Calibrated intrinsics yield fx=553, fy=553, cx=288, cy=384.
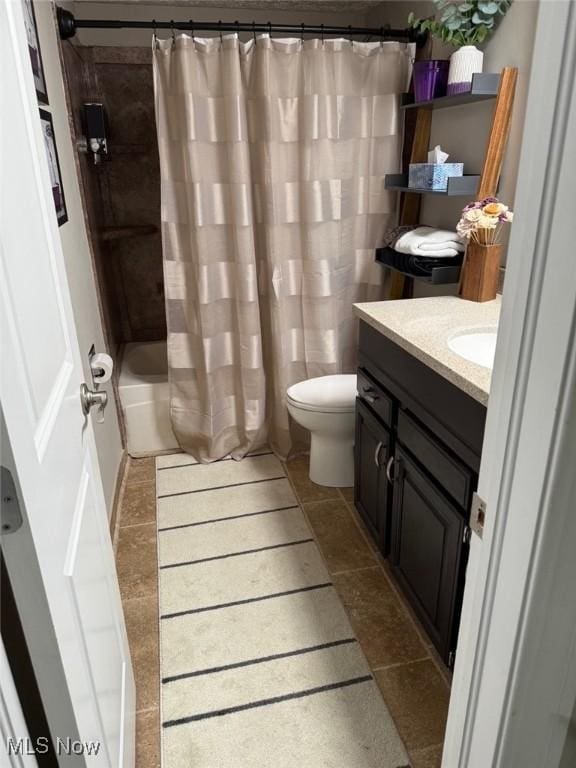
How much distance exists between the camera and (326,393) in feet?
8.03

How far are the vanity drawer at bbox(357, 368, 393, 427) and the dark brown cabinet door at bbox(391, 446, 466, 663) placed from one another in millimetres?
132

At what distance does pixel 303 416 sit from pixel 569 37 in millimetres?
1955

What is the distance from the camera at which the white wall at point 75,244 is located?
2021 mm

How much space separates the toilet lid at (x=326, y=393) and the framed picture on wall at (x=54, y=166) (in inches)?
46.0

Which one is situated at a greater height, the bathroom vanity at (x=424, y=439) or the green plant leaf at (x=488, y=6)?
the green plant leaf at (x=488, y=6)

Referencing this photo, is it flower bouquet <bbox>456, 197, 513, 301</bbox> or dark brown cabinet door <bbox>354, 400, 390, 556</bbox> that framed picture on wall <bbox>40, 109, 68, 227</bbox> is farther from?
flower bouquet <bbox>456, 197, 513, 301</bbox>

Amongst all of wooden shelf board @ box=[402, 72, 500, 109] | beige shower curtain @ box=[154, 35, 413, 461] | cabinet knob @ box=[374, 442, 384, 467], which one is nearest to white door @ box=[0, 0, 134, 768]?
cabinet knob @ box=[374, 442, 384, 467]

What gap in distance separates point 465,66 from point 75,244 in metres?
1.62

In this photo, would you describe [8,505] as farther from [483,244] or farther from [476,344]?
[483,244]

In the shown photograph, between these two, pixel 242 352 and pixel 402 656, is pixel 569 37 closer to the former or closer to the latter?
pixel 402 656

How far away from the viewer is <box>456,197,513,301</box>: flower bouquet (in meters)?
1.92

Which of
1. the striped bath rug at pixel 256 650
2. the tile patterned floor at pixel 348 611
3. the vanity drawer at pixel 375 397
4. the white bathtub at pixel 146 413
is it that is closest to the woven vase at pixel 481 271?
the vanity drawer at pixel 375 397

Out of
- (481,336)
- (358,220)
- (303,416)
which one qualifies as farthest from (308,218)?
(481,336)

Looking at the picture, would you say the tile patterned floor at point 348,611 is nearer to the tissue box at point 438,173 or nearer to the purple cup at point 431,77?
the tissue box at point 438,173
